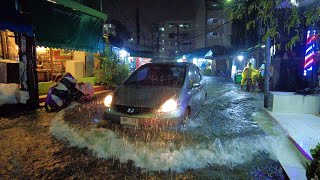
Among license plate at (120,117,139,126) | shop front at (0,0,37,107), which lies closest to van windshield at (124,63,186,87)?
license plate at (120,117,139,126)

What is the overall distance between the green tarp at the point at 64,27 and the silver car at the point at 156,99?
198 inches

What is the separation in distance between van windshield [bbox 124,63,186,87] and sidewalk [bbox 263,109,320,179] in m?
3.09

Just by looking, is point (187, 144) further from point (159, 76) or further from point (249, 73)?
point (249, 73)

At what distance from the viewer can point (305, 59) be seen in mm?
8797

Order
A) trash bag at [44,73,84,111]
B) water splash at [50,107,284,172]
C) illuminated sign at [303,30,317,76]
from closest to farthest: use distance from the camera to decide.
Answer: water splash at [50,107,284,172]
illuminated sign at [303,30,317,76]
trash bag at [44,73,84,111]

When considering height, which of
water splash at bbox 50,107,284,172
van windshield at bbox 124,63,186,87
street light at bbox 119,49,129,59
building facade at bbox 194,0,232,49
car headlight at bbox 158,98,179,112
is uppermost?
building facade at bbox 194,0,232,49

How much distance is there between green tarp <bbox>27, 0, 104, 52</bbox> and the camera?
10.0 meters

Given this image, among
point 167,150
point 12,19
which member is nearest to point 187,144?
point 167,150

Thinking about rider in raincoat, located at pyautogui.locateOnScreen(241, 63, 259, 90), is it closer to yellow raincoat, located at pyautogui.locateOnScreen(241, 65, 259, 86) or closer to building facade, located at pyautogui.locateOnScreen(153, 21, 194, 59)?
yellow raincoat, located at pyautogui.locateOnScreen(241, 65, 259, 86)

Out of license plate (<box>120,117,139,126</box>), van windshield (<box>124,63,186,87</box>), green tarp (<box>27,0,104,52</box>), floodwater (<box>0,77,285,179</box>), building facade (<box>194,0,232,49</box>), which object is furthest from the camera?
building facade (<box>194,0,232,49</box>)

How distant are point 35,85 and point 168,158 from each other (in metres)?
7.20

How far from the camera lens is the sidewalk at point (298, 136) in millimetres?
4637

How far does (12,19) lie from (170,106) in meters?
6.32

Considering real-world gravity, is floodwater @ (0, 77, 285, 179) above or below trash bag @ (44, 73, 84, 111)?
below
